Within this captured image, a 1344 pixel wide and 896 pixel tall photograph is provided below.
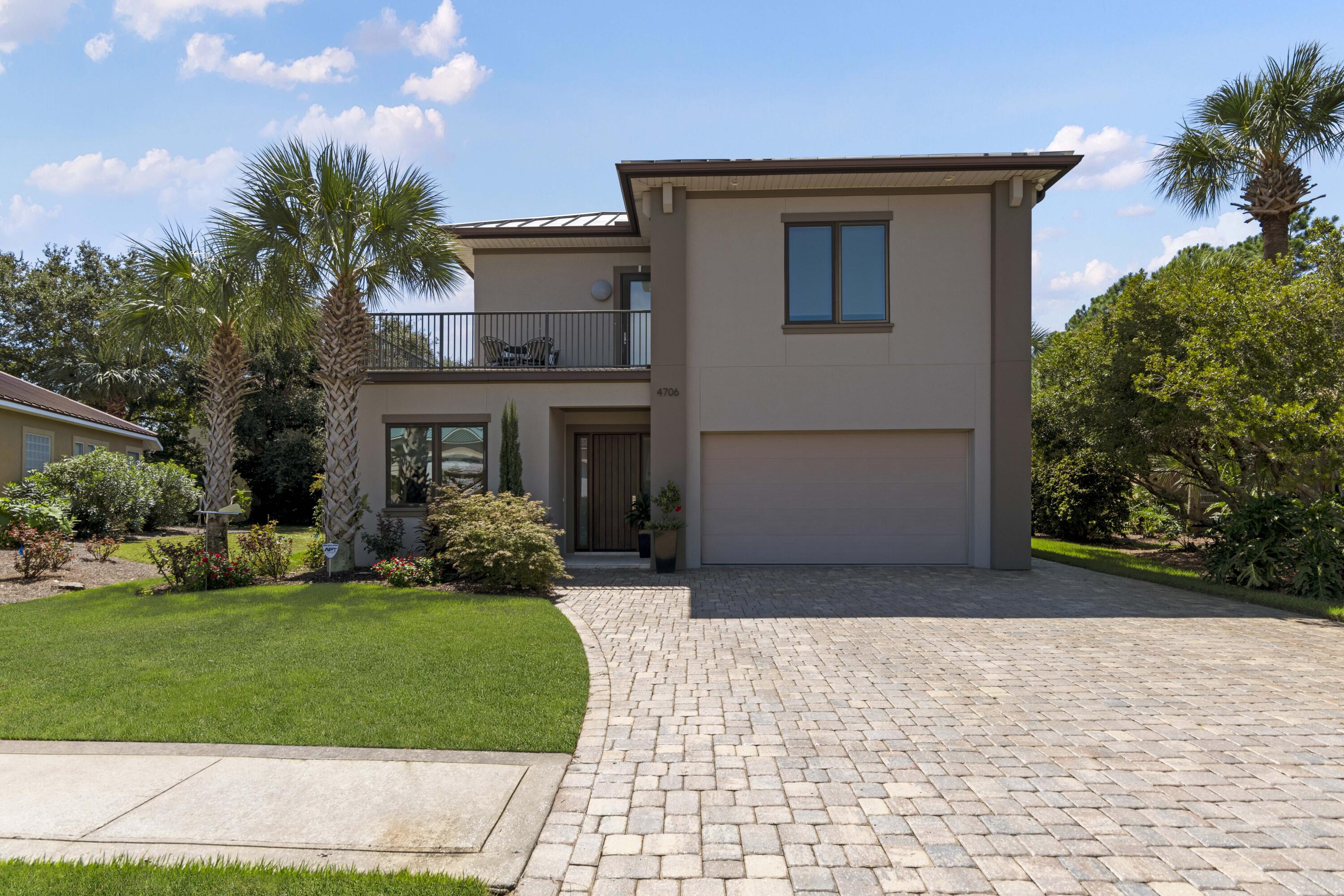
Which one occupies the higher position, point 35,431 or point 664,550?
point 35,431

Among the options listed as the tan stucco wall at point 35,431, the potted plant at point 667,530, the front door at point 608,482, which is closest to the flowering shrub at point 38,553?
the tan stucco wall at point 35,431

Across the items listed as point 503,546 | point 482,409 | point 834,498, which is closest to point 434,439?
point 482,409

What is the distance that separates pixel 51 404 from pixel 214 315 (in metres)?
10.3

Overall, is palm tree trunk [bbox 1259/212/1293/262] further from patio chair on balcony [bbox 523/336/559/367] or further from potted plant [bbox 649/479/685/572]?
patio chair on balcony [bbox 523/336/559/367]

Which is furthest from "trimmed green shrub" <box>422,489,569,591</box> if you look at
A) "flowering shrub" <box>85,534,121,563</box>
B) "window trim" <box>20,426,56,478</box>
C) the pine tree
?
"window trim" <box>20,426,56,478</box>

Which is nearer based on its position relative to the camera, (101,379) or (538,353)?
(538,353)

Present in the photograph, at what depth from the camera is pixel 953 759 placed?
4.48m

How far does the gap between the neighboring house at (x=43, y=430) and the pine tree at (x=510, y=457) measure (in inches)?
491

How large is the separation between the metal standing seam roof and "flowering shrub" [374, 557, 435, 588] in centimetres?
1226

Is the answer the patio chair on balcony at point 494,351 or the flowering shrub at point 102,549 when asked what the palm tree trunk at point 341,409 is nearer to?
the patio chair on balcony at point 494,351

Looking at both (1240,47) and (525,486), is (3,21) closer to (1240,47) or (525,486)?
(525,486)

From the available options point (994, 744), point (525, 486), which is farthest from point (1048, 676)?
point (525, 486)

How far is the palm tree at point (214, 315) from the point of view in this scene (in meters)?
11.7

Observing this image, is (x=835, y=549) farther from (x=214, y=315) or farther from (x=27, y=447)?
(x=27, y=447)
